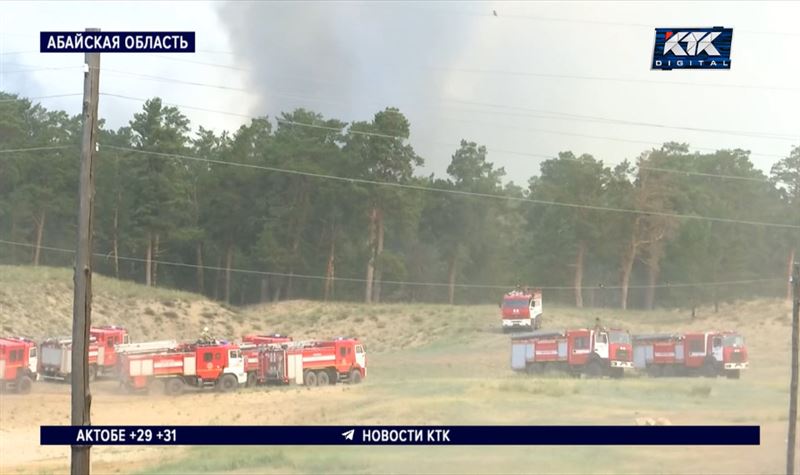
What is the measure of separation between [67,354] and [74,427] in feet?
80.4

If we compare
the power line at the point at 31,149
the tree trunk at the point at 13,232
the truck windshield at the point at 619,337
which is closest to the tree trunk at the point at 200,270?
the power line at the point at 31,149

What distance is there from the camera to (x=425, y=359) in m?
32.6

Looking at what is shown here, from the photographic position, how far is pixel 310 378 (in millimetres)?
32562

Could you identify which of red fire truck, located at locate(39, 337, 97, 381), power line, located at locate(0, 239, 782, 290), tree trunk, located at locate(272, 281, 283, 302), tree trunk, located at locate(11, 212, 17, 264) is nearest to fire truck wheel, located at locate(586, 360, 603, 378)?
power line, located at locate(0, 239, 782, 290)

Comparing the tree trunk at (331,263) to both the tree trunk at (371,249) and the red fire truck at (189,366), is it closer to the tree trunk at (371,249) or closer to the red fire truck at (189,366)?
the tree trunk at (371,249)

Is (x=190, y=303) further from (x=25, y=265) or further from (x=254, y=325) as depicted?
(x=25, y=265)

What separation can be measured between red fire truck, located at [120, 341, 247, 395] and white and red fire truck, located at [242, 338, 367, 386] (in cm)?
54

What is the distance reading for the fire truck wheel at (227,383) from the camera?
3247 centimetres

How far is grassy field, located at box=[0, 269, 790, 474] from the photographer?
2375 cm

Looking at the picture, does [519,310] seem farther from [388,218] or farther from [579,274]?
[388,218]

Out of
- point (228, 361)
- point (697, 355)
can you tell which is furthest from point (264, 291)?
point (697, 355)

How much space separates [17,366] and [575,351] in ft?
66.9

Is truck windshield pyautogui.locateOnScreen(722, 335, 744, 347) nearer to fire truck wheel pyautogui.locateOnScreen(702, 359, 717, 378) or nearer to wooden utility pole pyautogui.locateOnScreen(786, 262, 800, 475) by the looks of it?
fire truck wheel pyautogui.locateOnScreen(702, 359, 717, 378)

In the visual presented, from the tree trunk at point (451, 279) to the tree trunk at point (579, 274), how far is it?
4.24 meters
